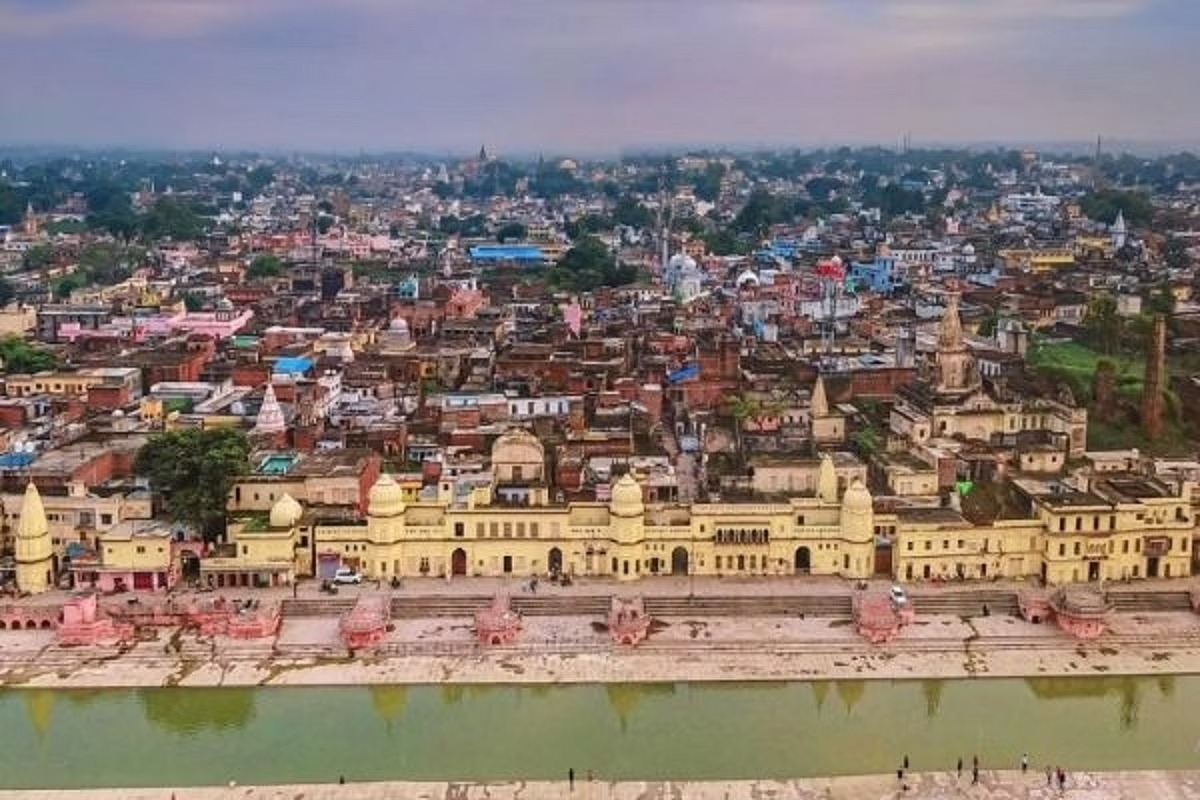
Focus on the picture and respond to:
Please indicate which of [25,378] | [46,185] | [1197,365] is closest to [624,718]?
[25,378]

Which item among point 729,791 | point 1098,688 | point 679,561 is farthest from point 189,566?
point 1098,688

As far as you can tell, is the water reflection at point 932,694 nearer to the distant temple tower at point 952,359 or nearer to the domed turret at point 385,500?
the domed turret at point 385,500

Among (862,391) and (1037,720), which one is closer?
(1037,720)

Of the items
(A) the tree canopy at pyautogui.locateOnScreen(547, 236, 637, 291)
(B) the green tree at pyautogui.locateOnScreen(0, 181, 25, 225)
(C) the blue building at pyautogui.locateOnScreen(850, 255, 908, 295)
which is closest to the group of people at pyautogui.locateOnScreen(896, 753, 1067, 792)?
(C) the blue building at pyautogui.locateOnScreen(850, 255, 908, 295)

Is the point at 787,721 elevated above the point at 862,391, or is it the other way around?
the point at 862,391

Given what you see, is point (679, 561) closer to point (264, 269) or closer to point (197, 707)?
point (197, 707)

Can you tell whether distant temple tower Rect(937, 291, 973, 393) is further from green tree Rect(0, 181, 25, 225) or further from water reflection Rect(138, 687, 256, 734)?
green tree Rect(0, 181, 25, 225)

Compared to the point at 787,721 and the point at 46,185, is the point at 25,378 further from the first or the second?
the point at 46,185
